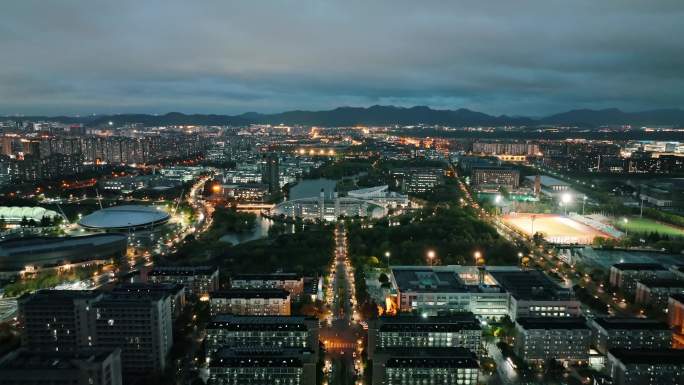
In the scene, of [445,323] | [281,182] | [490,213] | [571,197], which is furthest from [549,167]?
[445,323]

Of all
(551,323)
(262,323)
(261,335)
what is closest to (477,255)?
(551,323)

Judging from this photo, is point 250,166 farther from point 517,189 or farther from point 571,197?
point 571,197

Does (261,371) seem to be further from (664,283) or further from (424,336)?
(664,283)

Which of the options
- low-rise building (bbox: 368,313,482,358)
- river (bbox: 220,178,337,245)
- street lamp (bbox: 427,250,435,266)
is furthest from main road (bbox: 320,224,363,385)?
river (bbox: 220,178,337,245)

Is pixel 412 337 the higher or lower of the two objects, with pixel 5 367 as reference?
lower

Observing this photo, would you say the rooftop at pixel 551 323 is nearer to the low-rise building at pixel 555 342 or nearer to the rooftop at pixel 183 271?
the low-rise building at pixel 555 342

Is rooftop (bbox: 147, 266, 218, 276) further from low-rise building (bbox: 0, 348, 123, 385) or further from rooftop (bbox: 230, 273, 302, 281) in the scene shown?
low-rise building (bbox: 0, 348, 123, 385)

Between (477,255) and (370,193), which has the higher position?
(370,193)
